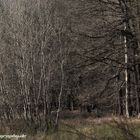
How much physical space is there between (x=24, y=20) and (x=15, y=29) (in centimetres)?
65

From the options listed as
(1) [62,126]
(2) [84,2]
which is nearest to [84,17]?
(2) [84,2]

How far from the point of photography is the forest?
60.6 ft

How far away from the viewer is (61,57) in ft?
68.8

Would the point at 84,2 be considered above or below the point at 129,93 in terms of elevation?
above

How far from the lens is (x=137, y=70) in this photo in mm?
28859

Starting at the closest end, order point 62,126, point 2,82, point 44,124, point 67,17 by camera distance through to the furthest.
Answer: point 62,126
point 44,124
point 2,82
point 67,17

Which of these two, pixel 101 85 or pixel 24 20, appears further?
pixel 101 85

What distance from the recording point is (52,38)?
20656 millimetres

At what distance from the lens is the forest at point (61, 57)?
18484 mm

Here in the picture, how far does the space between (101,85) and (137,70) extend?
112 inches

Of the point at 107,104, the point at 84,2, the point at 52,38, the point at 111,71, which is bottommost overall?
the point at 107,104

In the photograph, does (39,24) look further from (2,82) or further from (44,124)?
(44,124)

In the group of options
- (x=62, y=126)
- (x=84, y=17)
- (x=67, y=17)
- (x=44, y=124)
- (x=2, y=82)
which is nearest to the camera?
(x=62, y=126)

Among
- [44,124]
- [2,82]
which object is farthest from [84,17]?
[44,124]
